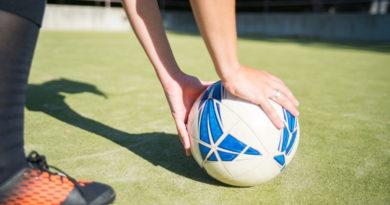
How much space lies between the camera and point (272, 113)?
1.79 m

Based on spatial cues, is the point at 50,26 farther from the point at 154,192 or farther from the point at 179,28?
the point at 154,192

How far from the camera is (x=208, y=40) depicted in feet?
5.08

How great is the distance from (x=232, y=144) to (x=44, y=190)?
0.97m

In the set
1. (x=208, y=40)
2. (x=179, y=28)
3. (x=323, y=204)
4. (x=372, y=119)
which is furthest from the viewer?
(x=179, y=28)

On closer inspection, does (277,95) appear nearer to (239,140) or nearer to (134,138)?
(239,140)

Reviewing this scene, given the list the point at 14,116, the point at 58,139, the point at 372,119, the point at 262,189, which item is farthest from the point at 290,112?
the point at 372,119

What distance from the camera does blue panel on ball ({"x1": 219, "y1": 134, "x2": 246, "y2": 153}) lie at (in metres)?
1.85

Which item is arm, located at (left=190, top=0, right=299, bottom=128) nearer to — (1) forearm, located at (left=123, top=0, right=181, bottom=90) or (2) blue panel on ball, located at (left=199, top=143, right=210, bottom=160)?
(2) blue panel on ball, located at (left=199, top=143, right=210, bottom=160)

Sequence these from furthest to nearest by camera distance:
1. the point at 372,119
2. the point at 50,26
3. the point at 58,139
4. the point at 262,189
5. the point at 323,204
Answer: the point at 50,26, the point at 372,119, the point at 58,139, the point at 262,189, the point at 323,204

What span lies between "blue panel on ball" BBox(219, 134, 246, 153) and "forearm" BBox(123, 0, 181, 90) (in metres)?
0.50

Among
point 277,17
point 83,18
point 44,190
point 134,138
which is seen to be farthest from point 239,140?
point 83,18

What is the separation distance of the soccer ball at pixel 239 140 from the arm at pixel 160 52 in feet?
0.44

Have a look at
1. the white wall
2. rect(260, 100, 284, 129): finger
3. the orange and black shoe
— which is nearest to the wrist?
rect(260, 100, 284, 129): finger

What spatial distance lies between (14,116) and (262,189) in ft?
4.56
